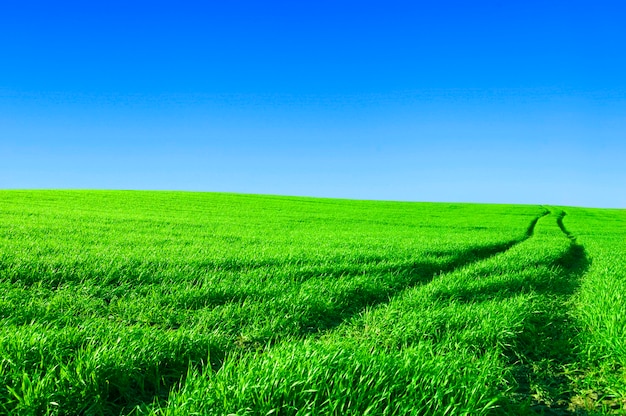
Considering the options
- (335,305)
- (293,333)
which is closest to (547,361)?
(335,305)

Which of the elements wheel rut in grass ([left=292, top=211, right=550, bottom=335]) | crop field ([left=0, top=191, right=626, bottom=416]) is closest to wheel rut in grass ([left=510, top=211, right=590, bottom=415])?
crop field ([left=0, top=191, right=626, bottom=416])

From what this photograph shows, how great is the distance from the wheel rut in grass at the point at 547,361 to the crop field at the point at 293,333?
24mm

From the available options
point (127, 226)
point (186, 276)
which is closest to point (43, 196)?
point (127, 226)

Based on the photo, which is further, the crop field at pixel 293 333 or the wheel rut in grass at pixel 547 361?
the wheel rut in grass at pixel 547 361

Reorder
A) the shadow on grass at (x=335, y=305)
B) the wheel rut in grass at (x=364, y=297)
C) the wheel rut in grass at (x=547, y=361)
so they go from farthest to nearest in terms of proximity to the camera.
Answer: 1. the wheel rut in grass at (x=364, y=297)
2. the wheel rut in grass at (x=547, y=361)
3. the shadow on grass at (x=335, y=305)

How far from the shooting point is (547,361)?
513 cm

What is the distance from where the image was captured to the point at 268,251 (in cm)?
1113

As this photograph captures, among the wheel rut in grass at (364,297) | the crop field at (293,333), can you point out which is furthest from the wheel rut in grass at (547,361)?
the wheel rut in grass at (364,297)

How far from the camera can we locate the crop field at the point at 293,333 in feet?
11.0

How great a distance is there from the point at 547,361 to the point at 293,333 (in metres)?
3.19

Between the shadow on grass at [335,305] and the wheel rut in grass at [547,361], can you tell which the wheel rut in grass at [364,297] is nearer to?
the shadow on grass at [335,305]

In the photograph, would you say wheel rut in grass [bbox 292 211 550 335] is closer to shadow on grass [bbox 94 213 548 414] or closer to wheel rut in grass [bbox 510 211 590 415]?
shadow on grass [bbox 94 213 548 414]

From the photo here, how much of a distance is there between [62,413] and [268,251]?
793 centimetres

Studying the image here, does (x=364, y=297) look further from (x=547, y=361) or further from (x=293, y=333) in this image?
(x=547, y=361)
